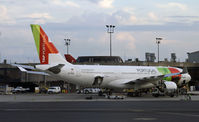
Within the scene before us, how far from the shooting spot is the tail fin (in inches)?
1800

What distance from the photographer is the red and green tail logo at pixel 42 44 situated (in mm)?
45688

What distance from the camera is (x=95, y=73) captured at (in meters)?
51.8

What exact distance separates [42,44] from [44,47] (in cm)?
48
